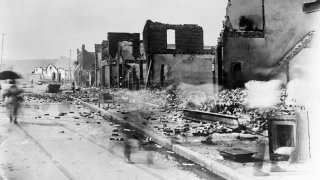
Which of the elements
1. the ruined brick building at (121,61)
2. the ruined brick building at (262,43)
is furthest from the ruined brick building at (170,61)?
the ruined brick building at (262,43)

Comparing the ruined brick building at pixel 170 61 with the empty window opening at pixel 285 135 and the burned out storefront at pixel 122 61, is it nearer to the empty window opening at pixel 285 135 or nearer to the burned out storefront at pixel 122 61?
the burned out storefront at pixel 122 61

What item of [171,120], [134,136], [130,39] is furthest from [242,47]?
[130,39]

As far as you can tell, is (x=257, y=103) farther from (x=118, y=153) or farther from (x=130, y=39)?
(x=130, y=39)

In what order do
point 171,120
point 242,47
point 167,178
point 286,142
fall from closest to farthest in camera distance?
point 167,178
point 286,142
point 171,120
point 242,47

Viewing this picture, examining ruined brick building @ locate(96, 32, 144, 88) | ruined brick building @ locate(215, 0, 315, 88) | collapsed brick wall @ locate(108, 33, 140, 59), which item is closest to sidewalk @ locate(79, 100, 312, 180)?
ruined brick building @ locate(215, 0, 315, 88)

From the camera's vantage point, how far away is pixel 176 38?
35.2 meters

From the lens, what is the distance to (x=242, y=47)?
24.0m

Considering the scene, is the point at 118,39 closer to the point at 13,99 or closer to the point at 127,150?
the point at 13,99

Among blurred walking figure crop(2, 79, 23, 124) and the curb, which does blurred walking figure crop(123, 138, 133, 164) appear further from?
blurred walking figure crop(2, 79, 23, 124)

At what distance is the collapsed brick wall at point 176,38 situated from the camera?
33.9m

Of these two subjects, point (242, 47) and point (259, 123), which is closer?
point (259, 123)

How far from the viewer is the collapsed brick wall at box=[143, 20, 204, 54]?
1334 inches

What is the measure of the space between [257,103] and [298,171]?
33.8ft

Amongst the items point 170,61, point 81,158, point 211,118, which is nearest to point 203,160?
point 81,158
